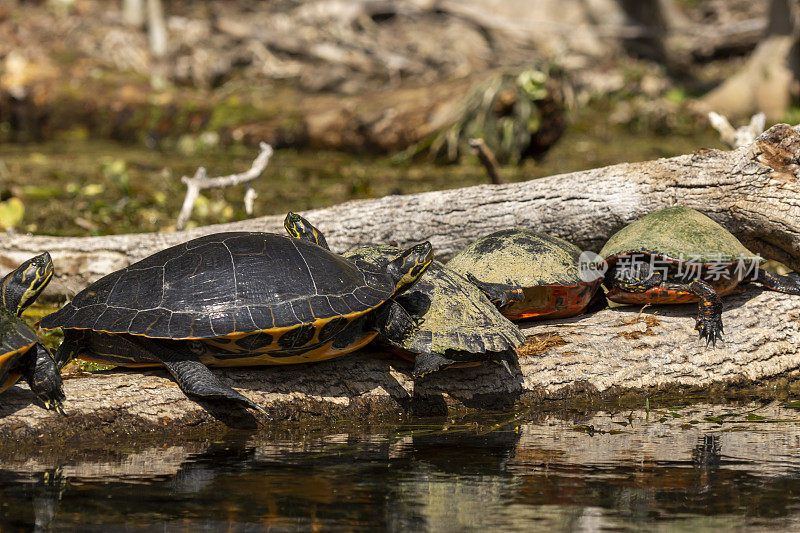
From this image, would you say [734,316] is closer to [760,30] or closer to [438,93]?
[438,93]

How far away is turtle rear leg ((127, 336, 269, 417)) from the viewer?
135 inches

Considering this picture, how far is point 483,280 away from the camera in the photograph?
4480mm

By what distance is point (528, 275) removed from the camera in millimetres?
4406

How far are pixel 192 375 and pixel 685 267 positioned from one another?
8.95 ft

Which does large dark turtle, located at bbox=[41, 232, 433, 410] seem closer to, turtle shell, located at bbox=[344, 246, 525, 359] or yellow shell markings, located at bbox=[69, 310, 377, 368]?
yellow shell markings, located at bbox=[69, 310, 377, 368]

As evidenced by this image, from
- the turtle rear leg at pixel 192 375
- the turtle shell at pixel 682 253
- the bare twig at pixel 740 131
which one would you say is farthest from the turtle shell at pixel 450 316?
the bare twig at pixel 740 131

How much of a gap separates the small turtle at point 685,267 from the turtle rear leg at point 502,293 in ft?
2.05

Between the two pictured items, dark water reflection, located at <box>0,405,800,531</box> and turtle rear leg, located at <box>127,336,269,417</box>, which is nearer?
dark water reflection, located at <box>0,405,800,531</box>

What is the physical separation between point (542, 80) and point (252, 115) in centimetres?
539

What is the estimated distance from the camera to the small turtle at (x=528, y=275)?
14.4ft

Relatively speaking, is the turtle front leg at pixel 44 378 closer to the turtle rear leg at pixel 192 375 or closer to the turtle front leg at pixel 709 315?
the turtle rear leg at pixel 192 375

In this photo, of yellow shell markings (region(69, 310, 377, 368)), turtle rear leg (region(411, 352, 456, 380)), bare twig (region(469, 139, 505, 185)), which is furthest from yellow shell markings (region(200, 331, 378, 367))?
bare twig (region(469, 139, 505, 185))

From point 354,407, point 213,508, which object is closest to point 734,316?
point 354,407

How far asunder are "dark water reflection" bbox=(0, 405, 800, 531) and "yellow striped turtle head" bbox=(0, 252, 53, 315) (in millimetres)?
806
